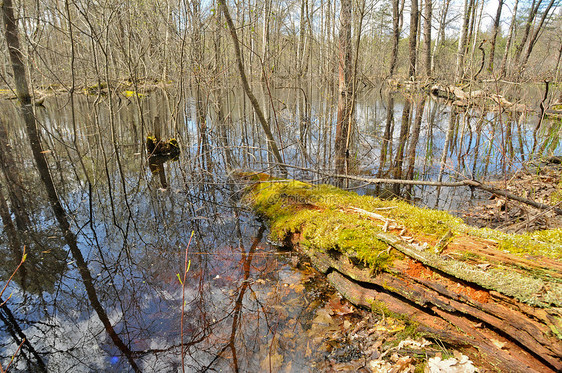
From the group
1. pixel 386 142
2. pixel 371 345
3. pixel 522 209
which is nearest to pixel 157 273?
pixel 371 345

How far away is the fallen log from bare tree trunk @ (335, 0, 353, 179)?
3.17 meters

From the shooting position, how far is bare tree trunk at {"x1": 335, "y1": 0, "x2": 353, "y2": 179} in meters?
6.43

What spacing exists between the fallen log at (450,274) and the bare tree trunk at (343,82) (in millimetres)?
3172

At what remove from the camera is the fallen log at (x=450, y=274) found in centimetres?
193

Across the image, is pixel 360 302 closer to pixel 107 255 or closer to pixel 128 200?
pixel 107 255

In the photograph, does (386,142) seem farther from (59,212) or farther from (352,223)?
(59,212)

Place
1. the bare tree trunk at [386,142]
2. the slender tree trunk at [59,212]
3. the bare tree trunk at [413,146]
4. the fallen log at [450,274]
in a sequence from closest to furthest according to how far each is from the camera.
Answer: the fallen log at [450,274], the slender tree trunk at [59,212], the bare tree trunk at [413,146], the bare tree trunk at [386,142]

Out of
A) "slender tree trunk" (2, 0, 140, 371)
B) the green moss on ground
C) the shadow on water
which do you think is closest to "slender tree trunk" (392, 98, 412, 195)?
the shadow on water

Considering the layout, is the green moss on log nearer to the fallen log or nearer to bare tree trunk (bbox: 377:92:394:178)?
the fallen log

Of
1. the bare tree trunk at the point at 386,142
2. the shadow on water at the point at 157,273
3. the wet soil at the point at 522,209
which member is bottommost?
the shadow on water at the point at 157,273

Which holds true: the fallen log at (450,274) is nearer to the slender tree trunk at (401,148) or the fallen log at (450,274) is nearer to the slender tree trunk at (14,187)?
the slender tree trunk at (401,148)

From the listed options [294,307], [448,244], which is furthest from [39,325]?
[448,244]

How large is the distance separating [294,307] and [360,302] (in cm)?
64

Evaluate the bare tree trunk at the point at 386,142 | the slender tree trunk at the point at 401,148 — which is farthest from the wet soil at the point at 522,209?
the bare tree trunk at the point at 386,142
